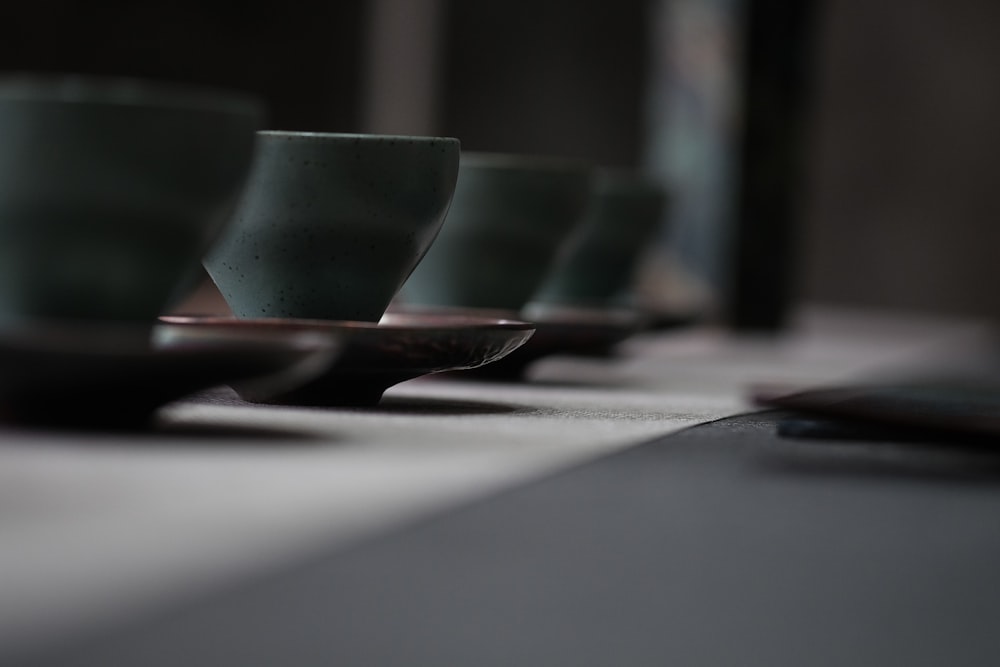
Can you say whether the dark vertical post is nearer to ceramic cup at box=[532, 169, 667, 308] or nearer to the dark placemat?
ceramic cup at box=[532, 169, 667, 308]

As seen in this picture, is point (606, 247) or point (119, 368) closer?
point (119, 368)

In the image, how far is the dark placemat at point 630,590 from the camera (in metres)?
0.31

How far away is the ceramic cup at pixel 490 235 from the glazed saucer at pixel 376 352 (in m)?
0.22

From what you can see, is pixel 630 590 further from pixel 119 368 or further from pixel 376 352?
pixel 376 352

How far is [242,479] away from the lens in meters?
0.42

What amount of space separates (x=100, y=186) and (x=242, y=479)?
0.46 ft

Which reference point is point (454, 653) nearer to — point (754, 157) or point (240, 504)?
point (240, 504)

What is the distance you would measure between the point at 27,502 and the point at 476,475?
138 mm

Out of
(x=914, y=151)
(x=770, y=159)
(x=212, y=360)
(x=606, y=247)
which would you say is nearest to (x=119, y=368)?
(x=212, y=360)

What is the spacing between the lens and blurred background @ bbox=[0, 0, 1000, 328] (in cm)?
432

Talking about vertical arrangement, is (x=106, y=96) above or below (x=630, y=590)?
above

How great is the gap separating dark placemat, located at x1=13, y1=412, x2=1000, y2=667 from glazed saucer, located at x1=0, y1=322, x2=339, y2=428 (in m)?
0.11

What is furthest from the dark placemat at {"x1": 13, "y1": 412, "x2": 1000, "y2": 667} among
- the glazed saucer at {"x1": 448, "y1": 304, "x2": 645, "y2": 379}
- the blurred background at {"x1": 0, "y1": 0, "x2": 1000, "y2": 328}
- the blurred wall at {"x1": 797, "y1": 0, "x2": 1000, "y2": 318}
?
the blurred wall at {"x1": 797, "y1": 0, "x2": 1000, "y2": 318}

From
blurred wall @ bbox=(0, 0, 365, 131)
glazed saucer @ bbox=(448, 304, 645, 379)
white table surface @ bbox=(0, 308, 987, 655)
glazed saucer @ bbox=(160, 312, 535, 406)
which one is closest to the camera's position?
white table surface @ bbox=(0, 308, 987, 655)
